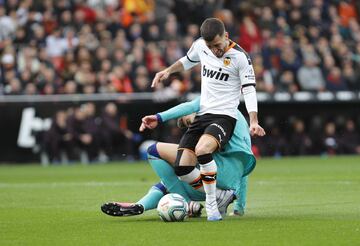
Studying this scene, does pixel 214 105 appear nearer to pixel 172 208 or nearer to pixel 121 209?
pixel 172 208

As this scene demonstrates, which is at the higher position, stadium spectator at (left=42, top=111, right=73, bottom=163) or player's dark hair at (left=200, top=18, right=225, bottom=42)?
player's dark hair at (left=200, top=18, right=225, bottom=42)

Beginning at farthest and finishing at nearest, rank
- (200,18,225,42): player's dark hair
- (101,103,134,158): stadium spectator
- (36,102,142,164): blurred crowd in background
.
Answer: (101,103,134,158): stadium spectator
(36,102,142,164): blurred crowd in background
(200,18,225,42): player's dark hair

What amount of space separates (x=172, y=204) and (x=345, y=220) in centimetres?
199

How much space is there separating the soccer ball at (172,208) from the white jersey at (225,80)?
1.14m

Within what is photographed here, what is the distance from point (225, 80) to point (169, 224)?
192 centimetres

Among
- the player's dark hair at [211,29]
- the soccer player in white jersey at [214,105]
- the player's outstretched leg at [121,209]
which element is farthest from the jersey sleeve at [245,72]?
the player's outstretched leg at [121,209]

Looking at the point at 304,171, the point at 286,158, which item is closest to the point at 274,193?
the point at 304,171

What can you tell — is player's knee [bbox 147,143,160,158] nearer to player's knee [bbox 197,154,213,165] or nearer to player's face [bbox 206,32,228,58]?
player's knee [bbox 197,154,213,165]

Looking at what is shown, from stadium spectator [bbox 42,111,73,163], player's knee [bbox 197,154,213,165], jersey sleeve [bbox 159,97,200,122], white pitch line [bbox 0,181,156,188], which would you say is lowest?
stadium spectator [bbox 42,111,73,163]

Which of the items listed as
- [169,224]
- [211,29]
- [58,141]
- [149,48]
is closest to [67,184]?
[58,141]

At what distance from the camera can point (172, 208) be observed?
443 inches

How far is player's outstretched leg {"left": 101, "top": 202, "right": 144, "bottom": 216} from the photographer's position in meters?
11.2

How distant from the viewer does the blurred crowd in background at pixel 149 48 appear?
26656 mm

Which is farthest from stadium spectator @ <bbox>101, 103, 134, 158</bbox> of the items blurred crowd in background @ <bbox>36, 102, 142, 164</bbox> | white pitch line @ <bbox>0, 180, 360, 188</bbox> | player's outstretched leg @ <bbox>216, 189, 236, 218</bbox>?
player's outstretched leg @ <bbox>216, 189, 236, 218</bbox>
